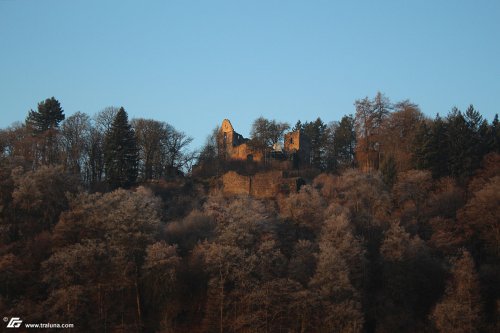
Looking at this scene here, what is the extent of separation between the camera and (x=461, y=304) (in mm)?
31328

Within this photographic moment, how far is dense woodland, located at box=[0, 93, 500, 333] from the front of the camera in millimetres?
31469

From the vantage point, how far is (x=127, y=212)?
34312 mm

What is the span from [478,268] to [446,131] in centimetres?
1396

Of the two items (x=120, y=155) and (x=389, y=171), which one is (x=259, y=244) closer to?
(x=389, y=171)

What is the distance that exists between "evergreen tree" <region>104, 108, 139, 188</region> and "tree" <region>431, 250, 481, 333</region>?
79.9 ft

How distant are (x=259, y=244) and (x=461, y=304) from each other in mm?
10456

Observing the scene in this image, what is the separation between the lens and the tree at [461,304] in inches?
1211

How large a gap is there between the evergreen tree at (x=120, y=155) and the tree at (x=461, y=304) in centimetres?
2434

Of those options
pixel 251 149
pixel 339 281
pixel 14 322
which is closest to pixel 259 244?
pixel 339 281

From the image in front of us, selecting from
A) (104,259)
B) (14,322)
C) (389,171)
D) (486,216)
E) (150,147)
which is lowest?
(14,322)

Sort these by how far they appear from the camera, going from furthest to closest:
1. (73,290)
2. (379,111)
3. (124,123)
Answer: (379,111), (124,123), (73,290)

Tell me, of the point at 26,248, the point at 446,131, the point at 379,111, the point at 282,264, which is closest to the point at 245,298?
the point at 282,264

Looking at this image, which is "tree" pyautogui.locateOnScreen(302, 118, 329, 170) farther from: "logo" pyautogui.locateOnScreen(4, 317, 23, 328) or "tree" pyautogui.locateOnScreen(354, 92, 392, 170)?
"logo" pyautogui.locateOnScreen(4, 317, 23, 328)

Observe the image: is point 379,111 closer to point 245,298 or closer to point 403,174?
point 403,174
